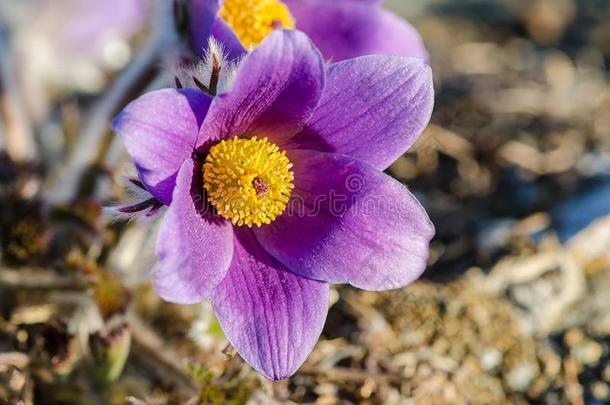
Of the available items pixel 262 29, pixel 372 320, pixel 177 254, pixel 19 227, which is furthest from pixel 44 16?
pixel 177 254

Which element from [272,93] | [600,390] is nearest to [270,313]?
[272,93]

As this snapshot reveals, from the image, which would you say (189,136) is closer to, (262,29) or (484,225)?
(262,29)

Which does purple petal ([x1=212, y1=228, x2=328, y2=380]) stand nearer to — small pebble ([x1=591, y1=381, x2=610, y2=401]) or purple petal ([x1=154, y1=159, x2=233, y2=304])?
purple petal ([x1=154, y1=159, x2=233, y2=304])

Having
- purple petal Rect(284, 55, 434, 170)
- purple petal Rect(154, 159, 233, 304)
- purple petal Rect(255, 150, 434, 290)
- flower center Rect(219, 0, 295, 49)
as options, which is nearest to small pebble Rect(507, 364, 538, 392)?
purple petal Rect(255, 150, 434, 290)

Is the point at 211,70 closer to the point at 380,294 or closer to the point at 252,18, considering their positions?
the point at 252,18

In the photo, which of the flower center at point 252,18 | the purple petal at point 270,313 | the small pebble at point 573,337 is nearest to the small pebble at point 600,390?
the small pebble at point 573,337

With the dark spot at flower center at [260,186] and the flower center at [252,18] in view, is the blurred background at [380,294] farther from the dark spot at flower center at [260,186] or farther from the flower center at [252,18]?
the dark spot at flower center at [260,186]

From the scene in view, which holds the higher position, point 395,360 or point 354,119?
point 354,119
